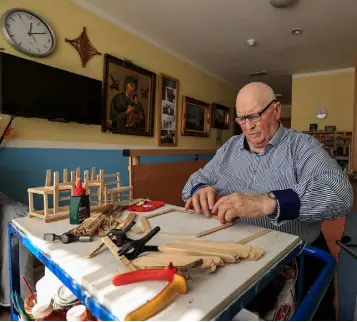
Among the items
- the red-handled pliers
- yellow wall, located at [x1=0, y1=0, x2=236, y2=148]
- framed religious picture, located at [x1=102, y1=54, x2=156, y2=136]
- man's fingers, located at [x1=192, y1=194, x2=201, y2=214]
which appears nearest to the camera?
the red-handled pliers

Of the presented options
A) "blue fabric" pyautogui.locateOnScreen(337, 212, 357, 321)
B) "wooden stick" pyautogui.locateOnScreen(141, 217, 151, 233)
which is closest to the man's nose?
"wooden stick" pyautogui.locateOnScreen(141, 217, 151, 233)

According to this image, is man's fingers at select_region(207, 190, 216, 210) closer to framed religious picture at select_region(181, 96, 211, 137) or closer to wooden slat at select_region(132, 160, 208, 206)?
wooden slat at select_region(132, 160, 208, 206)

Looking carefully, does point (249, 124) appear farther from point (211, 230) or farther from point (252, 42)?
point (252, 42)

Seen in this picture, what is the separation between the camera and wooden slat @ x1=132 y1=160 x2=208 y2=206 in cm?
163

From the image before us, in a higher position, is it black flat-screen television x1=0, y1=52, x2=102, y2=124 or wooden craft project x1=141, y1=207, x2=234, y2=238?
black flat-screen television x1=0, y1=52, x2=102, y2=124

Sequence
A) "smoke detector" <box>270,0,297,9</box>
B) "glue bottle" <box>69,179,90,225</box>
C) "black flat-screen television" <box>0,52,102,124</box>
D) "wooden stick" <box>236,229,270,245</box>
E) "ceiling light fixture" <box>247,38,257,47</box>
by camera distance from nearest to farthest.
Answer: "wooden stick" <box>236,229,270,245</box> → "glue bottle" <box>69,179,90,225</box> → "black flat-screen television" <box>0,52,102,124</box> → "smoke detector" <box>270,0,297,9</box> → "ceiling light fixture" <box>247,38,257,47</box>

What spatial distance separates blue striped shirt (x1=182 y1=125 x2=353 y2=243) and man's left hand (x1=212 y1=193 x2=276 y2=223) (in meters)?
0.03

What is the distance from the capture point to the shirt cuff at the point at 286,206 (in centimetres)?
77

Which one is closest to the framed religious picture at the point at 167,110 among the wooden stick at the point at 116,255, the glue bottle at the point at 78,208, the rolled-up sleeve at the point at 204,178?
the rolled-up sleeve at the point at 204,178

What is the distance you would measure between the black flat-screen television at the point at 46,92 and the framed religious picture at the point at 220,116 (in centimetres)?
258

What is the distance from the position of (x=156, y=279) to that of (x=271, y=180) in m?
0.74

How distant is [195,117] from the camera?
410 centimetres

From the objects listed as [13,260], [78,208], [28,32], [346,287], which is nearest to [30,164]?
[28,32]

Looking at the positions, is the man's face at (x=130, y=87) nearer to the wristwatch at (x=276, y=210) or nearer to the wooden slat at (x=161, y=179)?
the wooden slat at (x=161, y=179)
